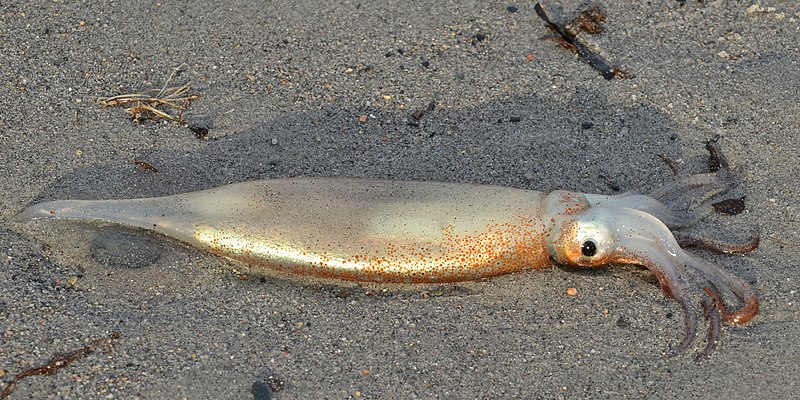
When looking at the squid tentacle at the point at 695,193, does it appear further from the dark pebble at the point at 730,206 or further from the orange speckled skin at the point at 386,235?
the orange speckled skin at the point at 386,235

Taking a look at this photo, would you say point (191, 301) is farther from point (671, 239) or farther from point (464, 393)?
point (671, 239)

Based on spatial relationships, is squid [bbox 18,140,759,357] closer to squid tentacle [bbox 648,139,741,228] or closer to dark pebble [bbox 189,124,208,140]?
squid tentacle [bbox 648,139,741,228]

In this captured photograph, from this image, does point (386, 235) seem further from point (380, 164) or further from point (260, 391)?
point (260, 391)

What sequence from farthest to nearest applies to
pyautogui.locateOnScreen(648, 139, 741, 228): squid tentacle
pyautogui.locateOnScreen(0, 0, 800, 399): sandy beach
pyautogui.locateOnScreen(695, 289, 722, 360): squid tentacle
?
pyautogui.locateOnScreen(648, 139, 741, 228): squid tentacle → pyautogui.locateOnScreen(695, 289, 722, 360): squid tentacle → pyautogui.locateOnScreen(0, 0, 800, 399): sandy beach

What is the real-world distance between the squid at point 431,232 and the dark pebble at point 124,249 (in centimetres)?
6

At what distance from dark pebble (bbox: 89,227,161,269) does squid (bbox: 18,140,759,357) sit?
0.06 meters

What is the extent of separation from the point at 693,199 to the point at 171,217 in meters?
2.39

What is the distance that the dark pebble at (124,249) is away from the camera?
3.81 m

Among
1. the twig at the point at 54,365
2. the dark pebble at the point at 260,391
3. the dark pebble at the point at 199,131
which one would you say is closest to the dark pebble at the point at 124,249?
the twig at the point at 54,365

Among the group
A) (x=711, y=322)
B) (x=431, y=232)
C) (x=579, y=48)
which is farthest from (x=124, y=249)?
(x=579, y=48)

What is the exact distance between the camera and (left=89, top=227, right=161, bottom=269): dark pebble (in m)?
3.81

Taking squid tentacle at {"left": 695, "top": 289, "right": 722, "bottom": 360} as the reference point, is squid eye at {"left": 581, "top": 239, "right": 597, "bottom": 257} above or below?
above

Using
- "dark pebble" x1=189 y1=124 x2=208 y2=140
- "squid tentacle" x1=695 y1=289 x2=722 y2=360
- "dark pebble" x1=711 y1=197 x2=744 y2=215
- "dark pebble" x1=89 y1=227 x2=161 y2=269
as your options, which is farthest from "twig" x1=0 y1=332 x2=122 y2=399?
"dark pebble" x1=711 y1=197 x2=744 y2=215

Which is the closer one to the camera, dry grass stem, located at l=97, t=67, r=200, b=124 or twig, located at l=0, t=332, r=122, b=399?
twig, located at l=0, t=332, r=122, b=399
